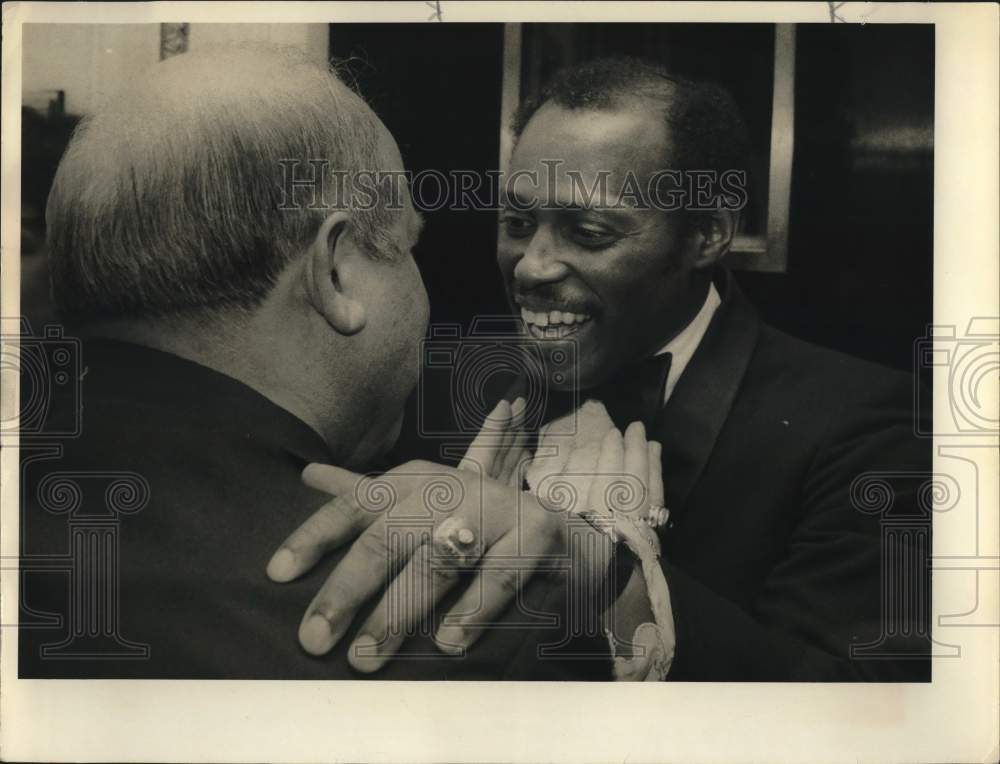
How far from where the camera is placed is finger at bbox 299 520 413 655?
2607 mm

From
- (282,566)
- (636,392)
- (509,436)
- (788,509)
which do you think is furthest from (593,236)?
(282,566)

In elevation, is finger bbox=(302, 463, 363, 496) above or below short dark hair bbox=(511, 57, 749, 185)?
below

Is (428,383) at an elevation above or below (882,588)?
above

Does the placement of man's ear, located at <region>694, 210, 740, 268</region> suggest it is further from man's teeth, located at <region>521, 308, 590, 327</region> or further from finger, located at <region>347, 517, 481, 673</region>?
finger, located at <region>347, 517, 481, 673</region>

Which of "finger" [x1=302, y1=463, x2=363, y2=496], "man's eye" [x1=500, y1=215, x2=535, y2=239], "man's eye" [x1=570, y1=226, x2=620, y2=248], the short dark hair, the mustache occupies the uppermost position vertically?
the short dark hair

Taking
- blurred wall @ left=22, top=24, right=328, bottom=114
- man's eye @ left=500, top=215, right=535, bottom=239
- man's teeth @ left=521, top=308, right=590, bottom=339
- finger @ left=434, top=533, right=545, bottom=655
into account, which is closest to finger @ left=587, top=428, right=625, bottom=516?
finger @ left=434, top=533, right=545, bottom=655

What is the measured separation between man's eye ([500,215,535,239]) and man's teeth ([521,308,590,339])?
8.1 inches

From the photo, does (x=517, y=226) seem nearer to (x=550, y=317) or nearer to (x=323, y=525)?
(x=550, y=317)

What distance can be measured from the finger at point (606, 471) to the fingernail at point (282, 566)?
2.64ft

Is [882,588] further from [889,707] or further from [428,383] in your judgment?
[428,383]

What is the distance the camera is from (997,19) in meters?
2.73

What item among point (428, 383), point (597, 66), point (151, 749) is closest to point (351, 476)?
point (428, 383)

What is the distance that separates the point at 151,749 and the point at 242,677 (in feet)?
1.12

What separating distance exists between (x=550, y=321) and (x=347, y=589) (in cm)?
90
